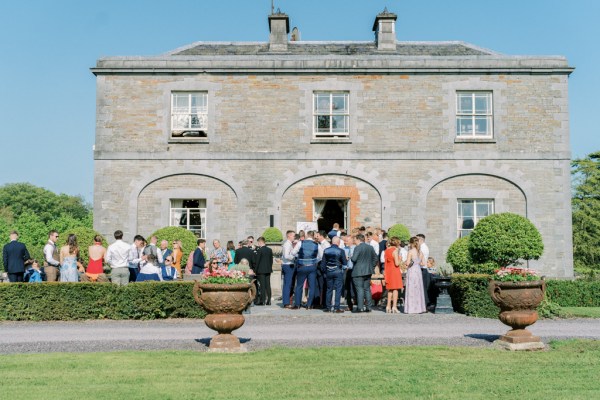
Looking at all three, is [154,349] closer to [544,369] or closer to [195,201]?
[544,369]

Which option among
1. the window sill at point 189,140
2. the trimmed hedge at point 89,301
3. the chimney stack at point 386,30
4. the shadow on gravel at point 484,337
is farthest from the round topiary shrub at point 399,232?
the shadow on gravel at point 484,337

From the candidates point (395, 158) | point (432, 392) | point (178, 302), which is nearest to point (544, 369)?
point (432, 392)

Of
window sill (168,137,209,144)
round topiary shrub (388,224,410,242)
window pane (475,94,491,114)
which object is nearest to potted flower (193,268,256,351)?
round topiary shrub (388,224,410,242)

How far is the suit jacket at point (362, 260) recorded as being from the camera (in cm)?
1589

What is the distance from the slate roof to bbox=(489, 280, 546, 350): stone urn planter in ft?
55.7

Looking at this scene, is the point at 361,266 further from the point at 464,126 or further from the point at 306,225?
the point at 464,126

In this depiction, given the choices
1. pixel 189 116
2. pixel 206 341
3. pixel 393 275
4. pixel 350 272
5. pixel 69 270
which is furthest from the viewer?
pixel 189 116

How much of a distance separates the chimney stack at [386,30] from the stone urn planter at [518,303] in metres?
17.8

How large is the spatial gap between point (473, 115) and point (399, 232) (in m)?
5.26

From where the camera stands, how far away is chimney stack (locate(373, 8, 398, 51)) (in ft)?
88.9

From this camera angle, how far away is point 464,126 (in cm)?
2459

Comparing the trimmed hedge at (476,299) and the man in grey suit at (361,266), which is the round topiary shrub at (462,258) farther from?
the man in grey suit at (361,266)

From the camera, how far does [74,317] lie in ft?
49.2

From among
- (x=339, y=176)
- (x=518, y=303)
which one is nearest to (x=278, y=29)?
(x=339, y=176)
